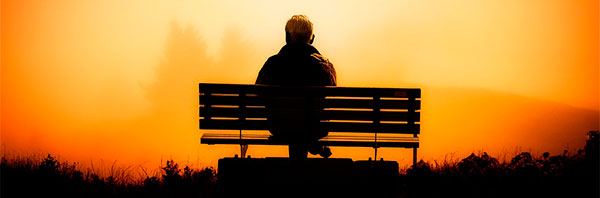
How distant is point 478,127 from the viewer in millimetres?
5664

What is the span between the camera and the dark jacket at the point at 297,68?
362cm

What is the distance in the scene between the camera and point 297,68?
362cm

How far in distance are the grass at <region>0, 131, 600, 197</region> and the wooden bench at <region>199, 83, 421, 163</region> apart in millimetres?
567

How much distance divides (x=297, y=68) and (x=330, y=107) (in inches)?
19.5

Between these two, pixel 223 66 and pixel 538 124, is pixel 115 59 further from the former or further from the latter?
pixel 538 124

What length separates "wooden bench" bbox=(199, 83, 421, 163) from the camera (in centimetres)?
323

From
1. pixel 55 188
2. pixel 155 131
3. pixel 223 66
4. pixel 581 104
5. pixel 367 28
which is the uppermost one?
pixel 367 28

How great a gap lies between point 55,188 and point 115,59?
100 inches

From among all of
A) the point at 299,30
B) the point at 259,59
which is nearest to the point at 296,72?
the point at 299,30

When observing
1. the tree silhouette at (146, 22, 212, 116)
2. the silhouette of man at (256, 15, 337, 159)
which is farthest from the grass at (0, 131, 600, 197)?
the tree silhouette at (146, 22, 212, 116)

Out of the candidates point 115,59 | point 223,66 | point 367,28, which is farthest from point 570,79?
point 115,59

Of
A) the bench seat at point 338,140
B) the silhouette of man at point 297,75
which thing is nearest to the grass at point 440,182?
A: the bench seat at point 338,140

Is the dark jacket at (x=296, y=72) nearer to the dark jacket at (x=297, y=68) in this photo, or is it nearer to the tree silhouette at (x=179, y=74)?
the dark jacket at (x=297, y=68)

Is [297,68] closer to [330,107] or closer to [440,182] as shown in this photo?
[330,107]
